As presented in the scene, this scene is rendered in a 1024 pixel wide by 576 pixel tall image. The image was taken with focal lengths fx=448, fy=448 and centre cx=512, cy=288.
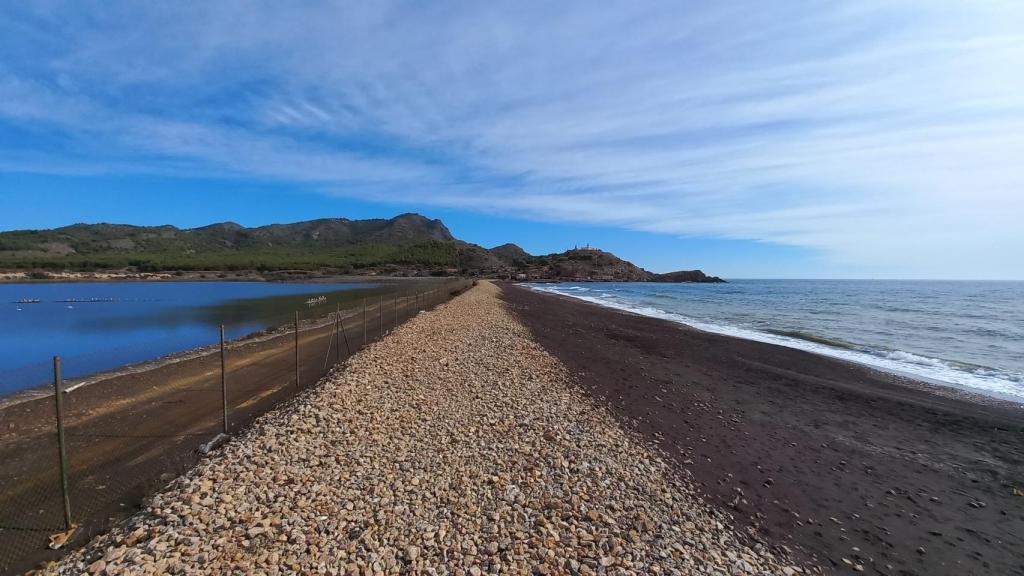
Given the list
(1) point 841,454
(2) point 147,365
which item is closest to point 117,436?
(2) point 147,365

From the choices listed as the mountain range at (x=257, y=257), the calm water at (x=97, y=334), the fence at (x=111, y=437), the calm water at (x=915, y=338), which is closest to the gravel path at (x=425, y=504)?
the fence at (x=111, y=437)

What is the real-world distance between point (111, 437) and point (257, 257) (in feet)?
513

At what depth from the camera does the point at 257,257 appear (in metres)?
145

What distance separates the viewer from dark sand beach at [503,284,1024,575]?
544cm

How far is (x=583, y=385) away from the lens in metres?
11.5

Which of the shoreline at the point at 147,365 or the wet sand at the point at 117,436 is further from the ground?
the wet sand at the point at 117,436

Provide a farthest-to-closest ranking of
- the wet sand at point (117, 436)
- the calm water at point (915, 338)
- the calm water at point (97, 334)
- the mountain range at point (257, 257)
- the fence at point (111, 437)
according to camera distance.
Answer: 1. the mountain range at point (257, 257)
2. the calm water at point (97, 334)
3. the calm water at point (915, 338)
4. the wet sand at point (117, 436)
5. the fence at point (111, 437)

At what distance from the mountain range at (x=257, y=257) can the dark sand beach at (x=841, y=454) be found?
365 feet

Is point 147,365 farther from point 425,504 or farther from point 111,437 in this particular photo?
point 425,504

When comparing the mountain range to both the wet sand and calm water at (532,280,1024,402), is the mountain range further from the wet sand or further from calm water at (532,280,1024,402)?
the wet sand

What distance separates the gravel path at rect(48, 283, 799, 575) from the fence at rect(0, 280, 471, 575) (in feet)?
3.24

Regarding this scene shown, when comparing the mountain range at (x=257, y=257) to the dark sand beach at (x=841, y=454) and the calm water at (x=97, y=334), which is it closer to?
the calm water at (x=97, y=334)

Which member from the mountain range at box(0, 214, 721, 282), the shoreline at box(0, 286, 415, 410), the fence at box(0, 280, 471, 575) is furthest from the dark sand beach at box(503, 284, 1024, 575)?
the mountain range at box(0, 214, 721, 282)

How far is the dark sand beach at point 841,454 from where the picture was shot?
5.44 m
